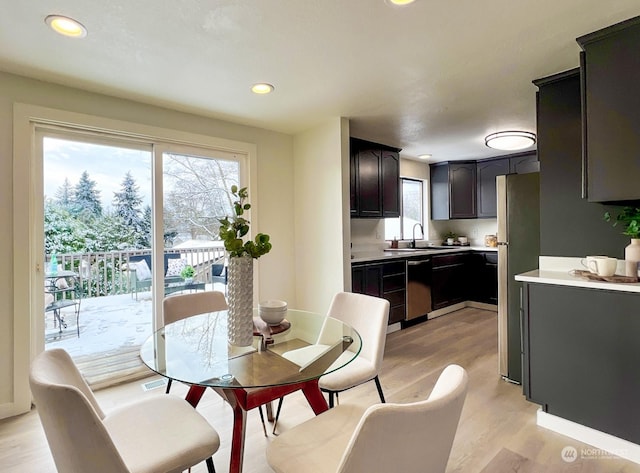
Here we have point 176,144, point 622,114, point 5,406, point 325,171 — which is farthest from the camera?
point 325,171

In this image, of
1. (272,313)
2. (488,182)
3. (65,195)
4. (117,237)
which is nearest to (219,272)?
(117,237)

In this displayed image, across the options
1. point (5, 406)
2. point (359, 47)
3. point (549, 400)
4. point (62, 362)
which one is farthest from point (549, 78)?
point (5, 406)

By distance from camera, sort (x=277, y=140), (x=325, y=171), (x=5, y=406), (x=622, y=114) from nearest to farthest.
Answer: (x=622, y=114), (x=5, y=406), (x=325, y=171), (x=277, y=140)

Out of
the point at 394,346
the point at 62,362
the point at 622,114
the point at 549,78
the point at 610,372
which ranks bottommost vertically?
the point at 394,346

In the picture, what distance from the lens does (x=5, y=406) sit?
7.35 feet

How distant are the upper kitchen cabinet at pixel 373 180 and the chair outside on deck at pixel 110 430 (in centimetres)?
283

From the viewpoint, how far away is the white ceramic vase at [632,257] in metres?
1.87

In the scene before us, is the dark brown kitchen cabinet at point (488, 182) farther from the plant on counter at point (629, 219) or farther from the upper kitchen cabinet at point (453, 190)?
the plant on counter at point (629, 219)

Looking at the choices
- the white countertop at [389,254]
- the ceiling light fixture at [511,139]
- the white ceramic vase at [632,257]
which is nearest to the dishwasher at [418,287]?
the white countertop at [389,254]

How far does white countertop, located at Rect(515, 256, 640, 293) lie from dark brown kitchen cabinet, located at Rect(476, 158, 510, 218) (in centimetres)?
297

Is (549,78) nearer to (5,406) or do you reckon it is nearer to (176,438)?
(176,438)

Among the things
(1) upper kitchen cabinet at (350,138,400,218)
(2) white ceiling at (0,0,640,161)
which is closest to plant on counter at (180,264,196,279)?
(2) white ceiling at (0,0,640,161)

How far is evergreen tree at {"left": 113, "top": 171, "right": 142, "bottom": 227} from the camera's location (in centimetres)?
280

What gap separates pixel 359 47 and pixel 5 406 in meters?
3.28
